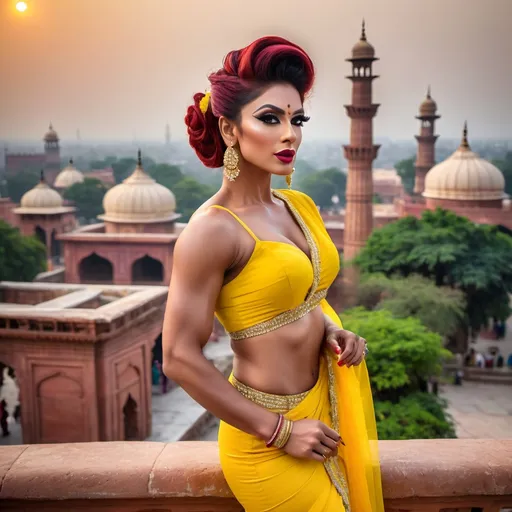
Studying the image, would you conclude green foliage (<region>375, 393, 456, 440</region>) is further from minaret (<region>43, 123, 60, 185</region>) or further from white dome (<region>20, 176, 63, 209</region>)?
minaret (<region>43, 123, 60, 185</region>)

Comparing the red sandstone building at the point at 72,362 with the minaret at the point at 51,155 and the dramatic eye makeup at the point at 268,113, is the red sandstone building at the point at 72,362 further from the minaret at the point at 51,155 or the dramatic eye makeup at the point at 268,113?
the minaret at the point at 51,155

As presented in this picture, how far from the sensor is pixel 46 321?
8062 millimetres

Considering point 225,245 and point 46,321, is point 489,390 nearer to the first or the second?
point 46,321

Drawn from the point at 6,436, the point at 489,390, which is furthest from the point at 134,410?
the point at 489,390

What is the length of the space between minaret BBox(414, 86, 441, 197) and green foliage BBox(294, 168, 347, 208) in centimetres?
1992

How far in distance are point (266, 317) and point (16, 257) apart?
15668 mm

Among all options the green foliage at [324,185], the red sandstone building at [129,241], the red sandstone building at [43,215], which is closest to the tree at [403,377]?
the red sandstone building at [129,241]

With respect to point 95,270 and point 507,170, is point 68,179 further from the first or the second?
point 507,170

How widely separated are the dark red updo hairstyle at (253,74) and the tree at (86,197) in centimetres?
2996

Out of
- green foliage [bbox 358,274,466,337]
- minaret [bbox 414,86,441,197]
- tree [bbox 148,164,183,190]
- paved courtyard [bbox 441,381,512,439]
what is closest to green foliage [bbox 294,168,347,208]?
tree [bbox 148,164,183,190]

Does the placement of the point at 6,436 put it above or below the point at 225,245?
below

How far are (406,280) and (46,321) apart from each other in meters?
7.29

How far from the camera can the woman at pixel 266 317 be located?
137cm

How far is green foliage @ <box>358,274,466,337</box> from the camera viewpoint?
11.7 metres
